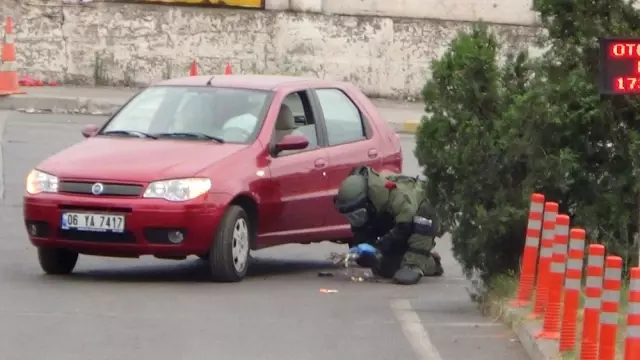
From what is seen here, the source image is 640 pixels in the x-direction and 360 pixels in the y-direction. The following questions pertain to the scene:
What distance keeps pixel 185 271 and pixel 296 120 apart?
1.57 m

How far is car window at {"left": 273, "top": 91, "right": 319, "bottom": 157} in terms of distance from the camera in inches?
501

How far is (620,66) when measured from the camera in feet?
30.4

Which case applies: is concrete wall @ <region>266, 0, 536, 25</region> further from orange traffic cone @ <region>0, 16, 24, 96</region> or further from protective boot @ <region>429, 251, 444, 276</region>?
protective boot @ <region>429, 251, 444, 276</region>

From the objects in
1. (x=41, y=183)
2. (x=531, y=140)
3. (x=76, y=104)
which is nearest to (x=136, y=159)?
(x=41, y=183)

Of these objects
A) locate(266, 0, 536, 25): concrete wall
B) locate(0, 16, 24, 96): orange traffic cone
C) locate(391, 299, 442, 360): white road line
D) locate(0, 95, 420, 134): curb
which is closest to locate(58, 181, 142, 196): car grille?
locate(391, 299, 442, 360): white road line

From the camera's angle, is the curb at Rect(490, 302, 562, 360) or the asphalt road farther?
the asphalt road

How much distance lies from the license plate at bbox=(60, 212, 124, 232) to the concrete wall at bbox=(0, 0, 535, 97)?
16444mm

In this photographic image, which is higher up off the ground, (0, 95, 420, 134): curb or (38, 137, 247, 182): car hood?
(38, 137, 247, 182): car hood

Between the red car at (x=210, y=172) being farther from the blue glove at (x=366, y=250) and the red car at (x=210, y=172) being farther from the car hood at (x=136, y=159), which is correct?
the blue glove at (x=366, y=250)

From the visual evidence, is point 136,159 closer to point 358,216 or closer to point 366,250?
point 358,216

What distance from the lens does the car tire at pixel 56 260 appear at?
11.9m

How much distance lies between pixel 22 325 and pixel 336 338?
1949 mm

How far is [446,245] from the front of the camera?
15.4 metres

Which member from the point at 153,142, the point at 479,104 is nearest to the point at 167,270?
the point at 153,142
